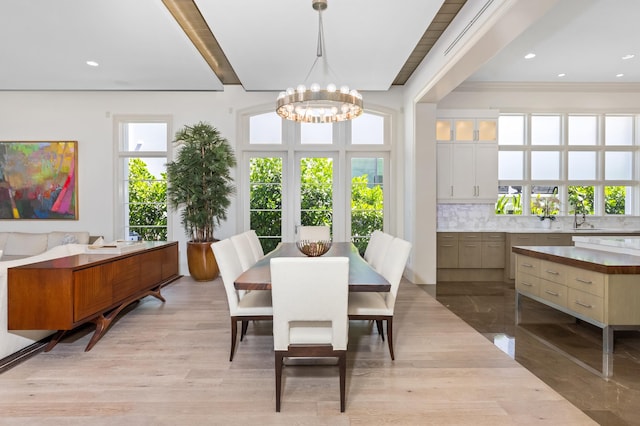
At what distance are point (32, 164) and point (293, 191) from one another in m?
4.42

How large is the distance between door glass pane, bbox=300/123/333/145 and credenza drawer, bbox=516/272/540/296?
3661 millimetres

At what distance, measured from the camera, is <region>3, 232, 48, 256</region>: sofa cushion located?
18.2ft

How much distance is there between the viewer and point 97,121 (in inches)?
243

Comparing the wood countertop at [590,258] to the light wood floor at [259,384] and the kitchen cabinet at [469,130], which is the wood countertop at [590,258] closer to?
the light wood floor at [259,384]

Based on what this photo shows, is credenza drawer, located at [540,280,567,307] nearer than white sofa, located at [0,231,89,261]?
Yes

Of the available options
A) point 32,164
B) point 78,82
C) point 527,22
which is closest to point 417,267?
point 527,22

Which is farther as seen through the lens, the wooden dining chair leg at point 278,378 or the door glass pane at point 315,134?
the door glass pane at point 315,134

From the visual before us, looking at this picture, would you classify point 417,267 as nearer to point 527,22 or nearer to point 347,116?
point 347,116

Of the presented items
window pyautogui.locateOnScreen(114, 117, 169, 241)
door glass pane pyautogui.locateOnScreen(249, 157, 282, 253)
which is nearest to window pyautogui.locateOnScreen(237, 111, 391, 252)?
door glass pane pyautogui.locateOnScreen(249, 157, 282, 253)

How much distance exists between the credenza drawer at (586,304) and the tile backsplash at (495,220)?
3.05 m

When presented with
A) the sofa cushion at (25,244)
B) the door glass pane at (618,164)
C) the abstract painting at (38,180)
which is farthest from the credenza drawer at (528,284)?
the abstract painting at (38,180)

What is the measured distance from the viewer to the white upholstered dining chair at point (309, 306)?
80.1 inches

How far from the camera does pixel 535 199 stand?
6.27 m

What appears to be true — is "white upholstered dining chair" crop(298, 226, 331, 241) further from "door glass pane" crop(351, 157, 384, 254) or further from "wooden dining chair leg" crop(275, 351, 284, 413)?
"wooden dining chair leg" crop(275, 351, 284, 413)
